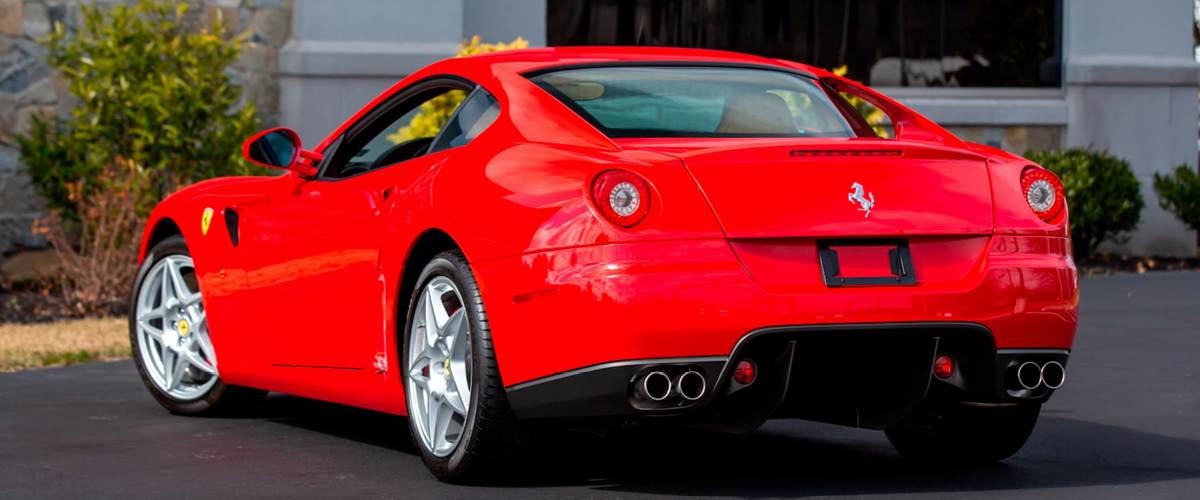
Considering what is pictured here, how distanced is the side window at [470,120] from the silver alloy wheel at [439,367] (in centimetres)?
55

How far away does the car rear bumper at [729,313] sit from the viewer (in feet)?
14.0

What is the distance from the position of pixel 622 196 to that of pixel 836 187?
628 mm

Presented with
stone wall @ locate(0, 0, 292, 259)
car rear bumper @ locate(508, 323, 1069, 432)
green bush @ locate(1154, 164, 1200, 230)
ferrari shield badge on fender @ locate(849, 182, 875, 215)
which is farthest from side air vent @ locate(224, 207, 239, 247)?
green bush @ locate(1154, 164, 1200, 230)

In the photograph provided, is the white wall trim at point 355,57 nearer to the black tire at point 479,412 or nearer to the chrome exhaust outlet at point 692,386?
the black tire at point 479,412

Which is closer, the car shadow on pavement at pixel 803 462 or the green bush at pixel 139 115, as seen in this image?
the car shadow on pavement at pixel 803 462

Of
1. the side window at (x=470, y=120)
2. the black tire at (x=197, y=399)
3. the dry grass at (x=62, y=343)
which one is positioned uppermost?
the side window at (x=470, y=120)

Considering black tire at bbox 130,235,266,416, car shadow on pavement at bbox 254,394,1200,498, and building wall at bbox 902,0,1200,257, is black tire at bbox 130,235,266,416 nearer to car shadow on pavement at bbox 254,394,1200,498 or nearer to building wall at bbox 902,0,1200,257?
car shadow on pavement at bbox 254,394,1200,498

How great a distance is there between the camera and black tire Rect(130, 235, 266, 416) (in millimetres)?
6773

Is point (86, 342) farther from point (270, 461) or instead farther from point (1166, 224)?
point (1166, 224)

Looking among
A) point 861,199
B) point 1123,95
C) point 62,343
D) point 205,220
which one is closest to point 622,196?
point 861,199

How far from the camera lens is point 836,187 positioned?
4.48 m

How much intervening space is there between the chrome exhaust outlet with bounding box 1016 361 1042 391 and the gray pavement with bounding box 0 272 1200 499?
367 millimetres

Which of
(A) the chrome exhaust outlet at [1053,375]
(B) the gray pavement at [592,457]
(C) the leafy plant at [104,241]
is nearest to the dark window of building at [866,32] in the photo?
(C) the leafy plant at [104,241]

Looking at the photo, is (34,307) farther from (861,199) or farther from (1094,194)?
(1094,194)
